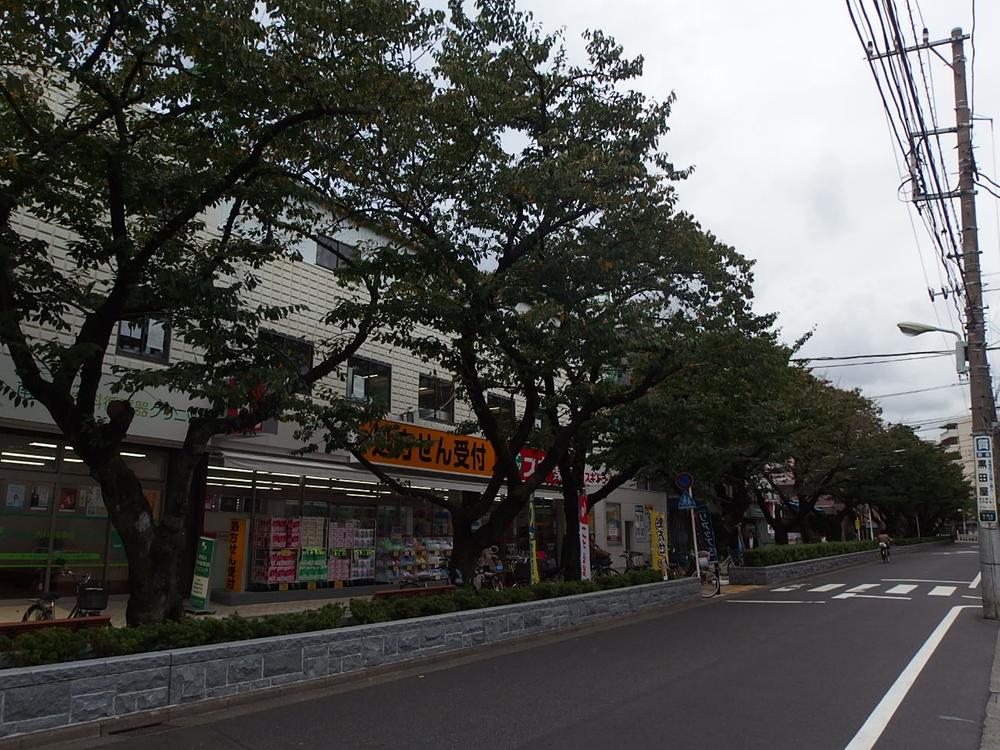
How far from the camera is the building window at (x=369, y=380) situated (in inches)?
739

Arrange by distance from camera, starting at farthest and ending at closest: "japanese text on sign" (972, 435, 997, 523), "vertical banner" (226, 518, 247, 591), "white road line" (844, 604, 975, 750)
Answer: "vertical banner" (226, 518, 247, 591), "japanese text on sign" (972, 435, 997, 523), "white road line" (844, 604, 975, 750)

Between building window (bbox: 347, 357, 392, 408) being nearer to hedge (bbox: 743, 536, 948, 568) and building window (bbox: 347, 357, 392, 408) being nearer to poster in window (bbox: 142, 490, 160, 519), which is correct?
poster in window (bbox: 142, 490, 160, 519)

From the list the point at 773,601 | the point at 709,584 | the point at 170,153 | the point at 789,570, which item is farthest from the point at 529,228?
the point at 789,570

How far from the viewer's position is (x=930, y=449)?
48.2 meters

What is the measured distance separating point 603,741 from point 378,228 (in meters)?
8.89

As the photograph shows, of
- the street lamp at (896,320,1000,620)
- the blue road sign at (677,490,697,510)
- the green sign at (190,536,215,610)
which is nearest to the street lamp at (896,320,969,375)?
the street lamp at (896,320,1000,620)

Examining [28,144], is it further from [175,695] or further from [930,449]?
[930,449]

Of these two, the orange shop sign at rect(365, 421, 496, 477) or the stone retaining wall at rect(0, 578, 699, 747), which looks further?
the orange shop sign at rect(365, 421, 496, 477)

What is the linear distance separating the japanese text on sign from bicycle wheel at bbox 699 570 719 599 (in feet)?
23.9

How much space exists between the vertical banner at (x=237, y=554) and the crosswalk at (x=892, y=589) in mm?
14669

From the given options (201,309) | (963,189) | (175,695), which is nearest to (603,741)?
(175,695)

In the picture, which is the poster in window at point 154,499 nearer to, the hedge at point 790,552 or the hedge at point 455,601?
the hedge at point 455,601

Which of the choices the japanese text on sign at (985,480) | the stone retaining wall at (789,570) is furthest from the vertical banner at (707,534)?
the japanese text on sign at (985,480)

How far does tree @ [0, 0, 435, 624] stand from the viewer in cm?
769
